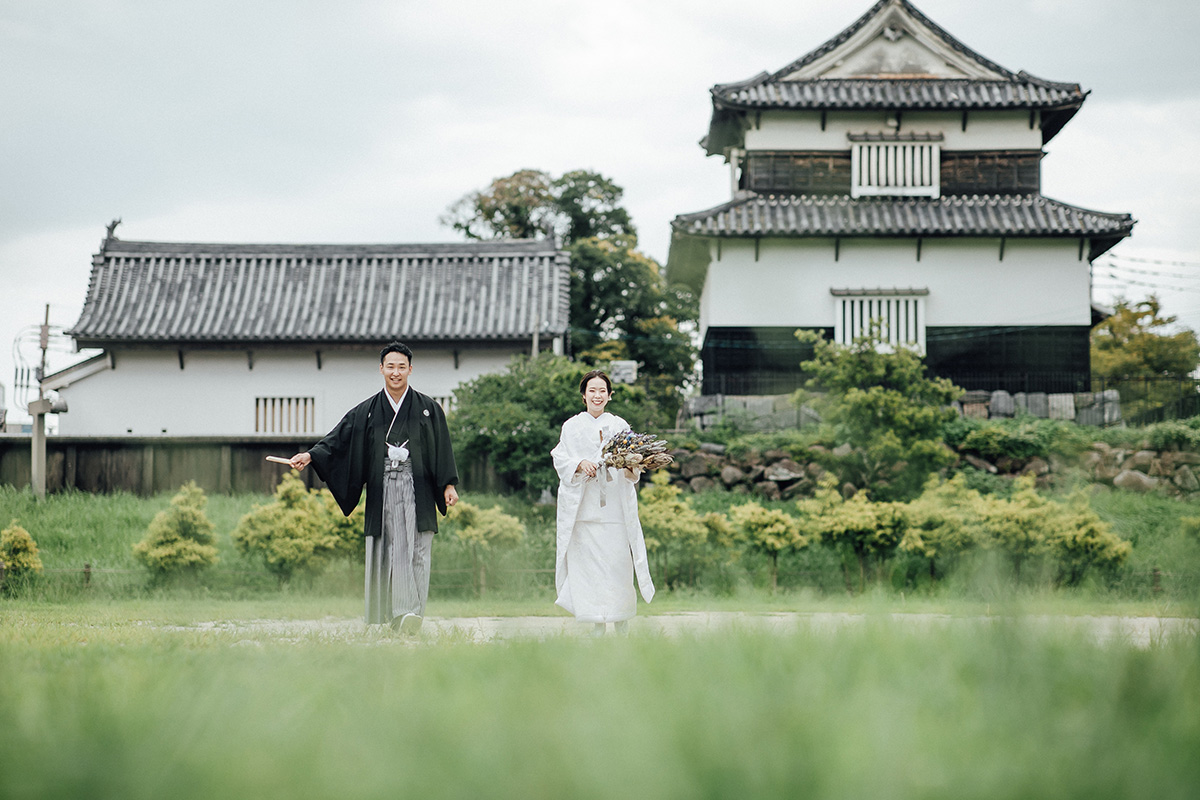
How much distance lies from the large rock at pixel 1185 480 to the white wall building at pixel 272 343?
11477mm

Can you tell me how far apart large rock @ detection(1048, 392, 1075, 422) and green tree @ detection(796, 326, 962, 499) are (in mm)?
4232

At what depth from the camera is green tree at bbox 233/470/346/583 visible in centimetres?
1037

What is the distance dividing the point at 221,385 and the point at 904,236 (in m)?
14.6

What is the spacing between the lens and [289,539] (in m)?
10.4

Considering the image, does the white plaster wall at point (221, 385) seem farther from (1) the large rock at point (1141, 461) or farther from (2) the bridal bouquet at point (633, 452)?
(2) the bridal bouquet at point (633, 452)

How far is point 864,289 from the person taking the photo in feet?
62.9

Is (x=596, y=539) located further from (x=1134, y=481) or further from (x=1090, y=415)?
(x=1090, y=415)

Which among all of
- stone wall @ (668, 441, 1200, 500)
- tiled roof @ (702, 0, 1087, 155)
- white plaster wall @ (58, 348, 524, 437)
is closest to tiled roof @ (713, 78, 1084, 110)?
tiled roof @ (702, 0, 1087, 155)

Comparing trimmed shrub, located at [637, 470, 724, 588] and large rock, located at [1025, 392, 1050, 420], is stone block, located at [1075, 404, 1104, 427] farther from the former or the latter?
trimmed shrub, located at [637, 470, 724, 588]

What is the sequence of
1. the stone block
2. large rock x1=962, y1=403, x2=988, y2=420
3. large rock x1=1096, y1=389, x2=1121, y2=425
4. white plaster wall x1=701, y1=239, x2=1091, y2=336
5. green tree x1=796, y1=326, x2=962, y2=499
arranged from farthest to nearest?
white plaster wall x1=701, y1=239, x2=1091, y2=336, large rock x1=962, y1=403, x2=988, y2=420, the stone block, large rock x1=1096, y1=389, x2=1121, y2=425, green tree x1=796, y1=326, x2=962, y2=499

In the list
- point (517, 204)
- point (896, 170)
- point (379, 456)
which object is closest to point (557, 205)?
point (517, 204)

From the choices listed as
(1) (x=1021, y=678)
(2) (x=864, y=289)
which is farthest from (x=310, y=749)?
(2) (x=864, y=289)

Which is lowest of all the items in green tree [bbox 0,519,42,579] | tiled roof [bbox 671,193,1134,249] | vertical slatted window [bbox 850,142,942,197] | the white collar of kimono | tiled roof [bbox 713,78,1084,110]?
green tree [bbox 0,519,42,579]

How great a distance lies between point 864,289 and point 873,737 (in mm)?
18461
